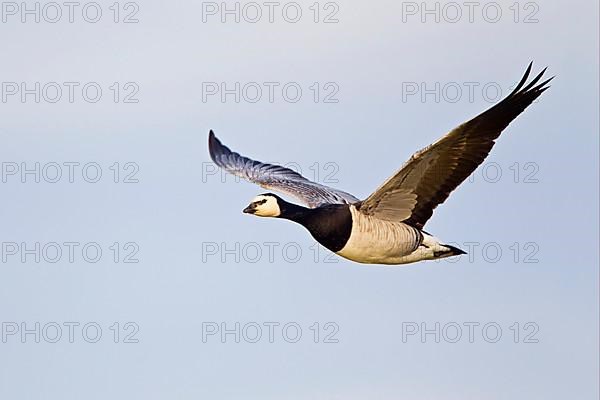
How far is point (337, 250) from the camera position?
17734 millimetres

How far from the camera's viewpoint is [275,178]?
21.4 m

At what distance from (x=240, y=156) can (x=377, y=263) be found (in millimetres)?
4688

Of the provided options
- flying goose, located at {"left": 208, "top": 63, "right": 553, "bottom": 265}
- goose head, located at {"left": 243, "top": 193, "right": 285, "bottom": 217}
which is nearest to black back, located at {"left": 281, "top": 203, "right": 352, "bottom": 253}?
flying goose, located at {"left": 208, "top": 63, "right": 553, "bottom": 265}

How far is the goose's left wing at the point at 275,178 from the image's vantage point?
20.0 m

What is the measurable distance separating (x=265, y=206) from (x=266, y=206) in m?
0.02

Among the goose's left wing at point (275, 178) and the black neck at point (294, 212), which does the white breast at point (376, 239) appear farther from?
the goose's left wing at point (275, 178)

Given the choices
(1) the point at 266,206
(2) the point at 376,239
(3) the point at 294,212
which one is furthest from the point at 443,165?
(1) the point at 266,206

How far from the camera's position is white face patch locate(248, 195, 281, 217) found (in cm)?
1853

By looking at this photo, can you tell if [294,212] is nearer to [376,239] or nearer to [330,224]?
[330,224]

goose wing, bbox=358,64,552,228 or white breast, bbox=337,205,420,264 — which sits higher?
goose wing, bbox=358,64,552,228

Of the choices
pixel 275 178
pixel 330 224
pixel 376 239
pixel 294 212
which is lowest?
pixel 376 239

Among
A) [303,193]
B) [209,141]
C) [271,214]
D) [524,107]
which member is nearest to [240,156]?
[209,141]

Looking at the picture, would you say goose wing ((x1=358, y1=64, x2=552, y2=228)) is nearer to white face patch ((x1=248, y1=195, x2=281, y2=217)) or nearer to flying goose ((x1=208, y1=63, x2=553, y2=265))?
flying goose ((x1=208, y1=63, x2=553, y2=265))

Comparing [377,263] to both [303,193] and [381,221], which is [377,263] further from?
[303,193]
